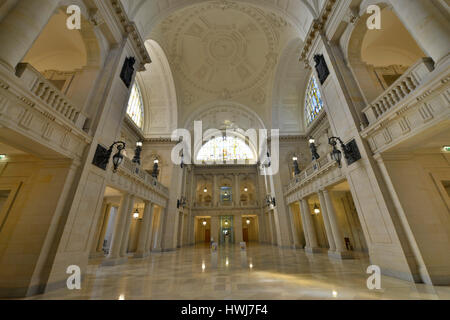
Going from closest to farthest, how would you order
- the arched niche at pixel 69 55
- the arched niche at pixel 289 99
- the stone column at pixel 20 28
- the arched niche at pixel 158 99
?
1. the stone column at pixel 20 28
2. the arched niche at pixel 69 55
3. the arched niche at pixel 158 99
4. the arched niche at pixel 289 99

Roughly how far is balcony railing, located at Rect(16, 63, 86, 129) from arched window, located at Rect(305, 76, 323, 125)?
53.2ft

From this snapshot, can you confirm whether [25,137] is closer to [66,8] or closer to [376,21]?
[66,8]

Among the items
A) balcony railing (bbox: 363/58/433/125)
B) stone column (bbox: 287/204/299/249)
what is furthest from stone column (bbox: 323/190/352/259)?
balcony railing (bbox: 363/58/433/125)

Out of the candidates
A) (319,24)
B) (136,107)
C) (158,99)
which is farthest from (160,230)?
Answer: (319,24)

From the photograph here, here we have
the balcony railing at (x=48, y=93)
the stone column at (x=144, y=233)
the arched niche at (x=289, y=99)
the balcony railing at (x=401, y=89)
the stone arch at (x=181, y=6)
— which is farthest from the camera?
the arched niche at (x=289, y=99)

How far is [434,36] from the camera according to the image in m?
4.27

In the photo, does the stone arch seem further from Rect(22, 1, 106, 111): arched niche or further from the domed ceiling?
the domed ceiling

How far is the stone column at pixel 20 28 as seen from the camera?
12.5 feet

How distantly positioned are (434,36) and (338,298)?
6.53 meters

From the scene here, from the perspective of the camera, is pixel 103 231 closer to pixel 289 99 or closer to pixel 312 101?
pixel 289 99

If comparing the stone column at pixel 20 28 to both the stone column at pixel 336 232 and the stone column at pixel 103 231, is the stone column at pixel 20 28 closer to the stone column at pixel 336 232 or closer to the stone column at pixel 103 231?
the stone column at pixel 103 231

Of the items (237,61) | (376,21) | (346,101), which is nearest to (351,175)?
(346,101)

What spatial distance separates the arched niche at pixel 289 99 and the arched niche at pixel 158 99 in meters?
10.7

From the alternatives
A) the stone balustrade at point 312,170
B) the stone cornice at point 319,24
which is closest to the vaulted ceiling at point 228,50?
the stone cornice at point 319,24
